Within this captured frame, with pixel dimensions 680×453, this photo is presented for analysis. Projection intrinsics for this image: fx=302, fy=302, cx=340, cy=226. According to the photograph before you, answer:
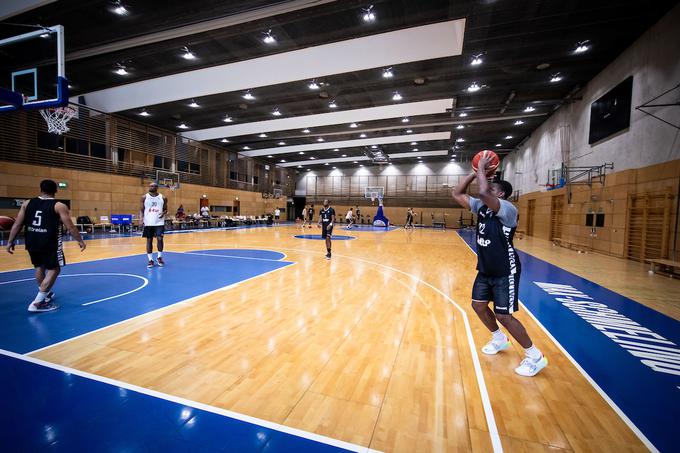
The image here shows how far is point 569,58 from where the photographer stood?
33.9ft

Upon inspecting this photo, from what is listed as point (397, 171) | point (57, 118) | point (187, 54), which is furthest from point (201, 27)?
point (397, 171)

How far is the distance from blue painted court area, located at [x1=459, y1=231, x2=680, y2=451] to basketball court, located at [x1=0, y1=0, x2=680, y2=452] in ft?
0.10

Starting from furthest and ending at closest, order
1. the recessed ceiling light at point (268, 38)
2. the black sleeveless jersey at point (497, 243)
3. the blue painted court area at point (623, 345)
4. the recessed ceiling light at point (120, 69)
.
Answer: the recessed ceiling light at point (120, 69)
the recessed ceiling light at point (268, 38)
the black sleeveless jersey at point (497, 243)
the blue painted court area at point (623, 345)

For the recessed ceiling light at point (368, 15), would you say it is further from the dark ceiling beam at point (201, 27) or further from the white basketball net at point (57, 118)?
the white basketball net at point (57, 118)

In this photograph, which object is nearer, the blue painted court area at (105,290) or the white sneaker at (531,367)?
the white sneaker at (531,367)

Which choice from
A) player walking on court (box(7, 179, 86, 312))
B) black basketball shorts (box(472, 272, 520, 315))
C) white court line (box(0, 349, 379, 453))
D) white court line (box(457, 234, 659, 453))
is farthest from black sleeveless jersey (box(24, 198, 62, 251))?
white court line (box(457, 234, 659, 453))

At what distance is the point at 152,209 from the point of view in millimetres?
6941

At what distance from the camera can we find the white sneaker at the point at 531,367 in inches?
104

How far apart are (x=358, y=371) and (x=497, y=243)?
165 centimetres

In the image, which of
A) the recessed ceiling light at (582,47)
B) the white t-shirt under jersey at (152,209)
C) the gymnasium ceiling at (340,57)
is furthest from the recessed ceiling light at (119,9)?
the recessed ceiling light at (582,47)

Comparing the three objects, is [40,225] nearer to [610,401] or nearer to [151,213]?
[151,213]

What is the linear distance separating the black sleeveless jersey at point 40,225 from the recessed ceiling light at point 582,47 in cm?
1370

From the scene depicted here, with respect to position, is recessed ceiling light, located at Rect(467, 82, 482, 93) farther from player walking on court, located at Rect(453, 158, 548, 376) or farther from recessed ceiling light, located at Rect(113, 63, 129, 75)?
recessed ceiling light, located at Rect(113, 63, 129, 75)

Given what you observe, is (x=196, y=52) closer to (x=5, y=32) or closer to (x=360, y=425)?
(x=5, y=32)
